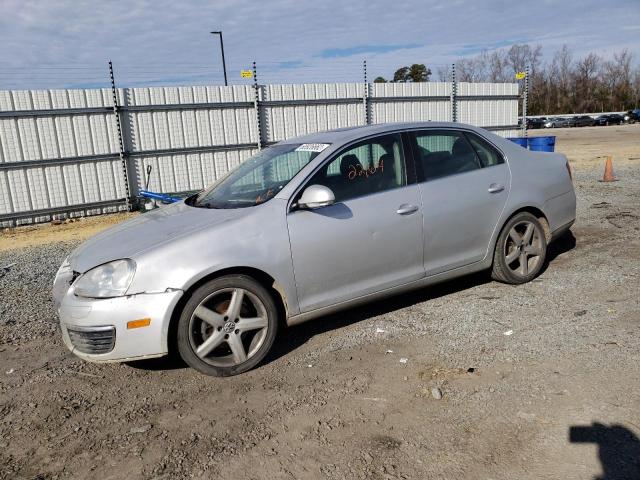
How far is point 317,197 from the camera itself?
3.89 m

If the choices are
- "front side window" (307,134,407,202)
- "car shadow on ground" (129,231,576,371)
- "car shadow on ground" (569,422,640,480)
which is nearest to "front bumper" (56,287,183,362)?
"car shadow on ground" (129,231,576,371)

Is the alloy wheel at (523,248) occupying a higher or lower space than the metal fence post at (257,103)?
lower

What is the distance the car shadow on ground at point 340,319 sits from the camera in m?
4.12

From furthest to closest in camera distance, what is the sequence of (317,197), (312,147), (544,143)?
(544,143), (312,147), (317,197)

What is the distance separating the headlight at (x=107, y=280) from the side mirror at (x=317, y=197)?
1251mm

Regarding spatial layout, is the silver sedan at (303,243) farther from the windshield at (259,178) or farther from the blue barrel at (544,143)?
the blue barrel at (544,143)

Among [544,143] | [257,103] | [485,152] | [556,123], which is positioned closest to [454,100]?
[544,143]

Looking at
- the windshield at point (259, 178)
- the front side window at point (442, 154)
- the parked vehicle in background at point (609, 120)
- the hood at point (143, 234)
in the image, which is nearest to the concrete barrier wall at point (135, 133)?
the windshield at point (259, 178)

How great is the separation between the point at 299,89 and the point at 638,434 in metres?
11.8

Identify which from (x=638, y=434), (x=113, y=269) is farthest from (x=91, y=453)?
(x=638, y=434)

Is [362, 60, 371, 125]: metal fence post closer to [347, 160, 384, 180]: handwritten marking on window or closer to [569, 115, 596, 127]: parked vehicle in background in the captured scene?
[347, 160, 384, 180]: handwritten marking on window

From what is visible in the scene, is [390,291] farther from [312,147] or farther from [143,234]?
[143,234]

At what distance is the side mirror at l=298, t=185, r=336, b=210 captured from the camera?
3889 millimetres

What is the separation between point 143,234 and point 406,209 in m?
2.03
